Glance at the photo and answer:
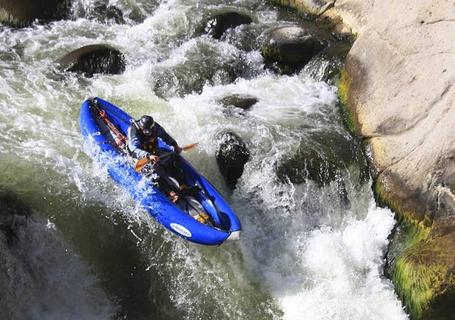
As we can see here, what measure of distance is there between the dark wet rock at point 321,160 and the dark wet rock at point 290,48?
2.02 m

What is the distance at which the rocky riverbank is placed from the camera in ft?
20.8

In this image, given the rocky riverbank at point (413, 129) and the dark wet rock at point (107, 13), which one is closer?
the rocky riverbank at point (413, 129)

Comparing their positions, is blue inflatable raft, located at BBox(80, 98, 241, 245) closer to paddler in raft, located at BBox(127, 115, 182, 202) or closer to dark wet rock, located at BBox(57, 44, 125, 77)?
paddler in raft, located at BBox(127, 115, 182, 202)

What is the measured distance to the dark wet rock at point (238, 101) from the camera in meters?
8.78

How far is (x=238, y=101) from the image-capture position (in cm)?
882

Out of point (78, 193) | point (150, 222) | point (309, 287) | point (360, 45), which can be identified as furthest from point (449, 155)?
point (78, 193)

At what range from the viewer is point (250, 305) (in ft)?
21.0

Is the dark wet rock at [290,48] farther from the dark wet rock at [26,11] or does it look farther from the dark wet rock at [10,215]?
the dark wet rock at [10,215]

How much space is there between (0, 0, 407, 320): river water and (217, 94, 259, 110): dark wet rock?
0.44 feet

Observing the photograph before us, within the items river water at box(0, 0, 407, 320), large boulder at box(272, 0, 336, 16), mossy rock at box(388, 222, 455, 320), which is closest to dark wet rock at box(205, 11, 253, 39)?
river water at box(0, 0, 407, 320)

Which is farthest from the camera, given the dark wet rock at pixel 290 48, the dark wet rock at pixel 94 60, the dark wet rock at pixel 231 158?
the dark wet rock at pixel 290 48

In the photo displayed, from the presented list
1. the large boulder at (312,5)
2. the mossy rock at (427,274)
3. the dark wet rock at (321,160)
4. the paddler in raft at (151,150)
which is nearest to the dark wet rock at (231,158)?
the dark wet rock at (321,160)

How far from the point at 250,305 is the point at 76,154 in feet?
9.97

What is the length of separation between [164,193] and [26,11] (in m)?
5.51
